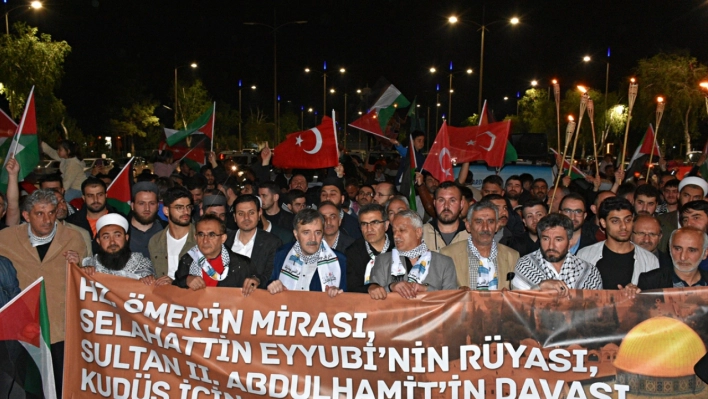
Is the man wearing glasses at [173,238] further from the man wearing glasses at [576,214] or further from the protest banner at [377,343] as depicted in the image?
the man wearing glasses at [576,214]

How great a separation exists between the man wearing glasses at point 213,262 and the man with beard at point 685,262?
272 centimetres

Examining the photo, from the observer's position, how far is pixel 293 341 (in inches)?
200

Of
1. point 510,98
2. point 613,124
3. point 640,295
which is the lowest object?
point 640,295

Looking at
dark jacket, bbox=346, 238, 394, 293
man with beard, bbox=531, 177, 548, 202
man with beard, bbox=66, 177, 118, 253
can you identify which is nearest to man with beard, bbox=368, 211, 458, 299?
dark jacket, bbox=346, 238, 394, 293

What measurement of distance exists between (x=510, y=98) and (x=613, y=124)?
51.9 m

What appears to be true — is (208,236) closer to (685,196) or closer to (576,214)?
(576,214)

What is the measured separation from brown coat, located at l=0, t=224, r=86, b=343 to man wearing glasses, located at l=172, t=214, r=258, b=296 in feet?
2.92

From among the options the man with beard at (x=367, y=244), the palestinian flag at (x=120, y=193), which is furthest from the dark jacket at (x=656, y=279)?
the palestinian flag at (x=120, y=193)

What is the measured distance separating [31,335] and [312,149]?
18.9 ft

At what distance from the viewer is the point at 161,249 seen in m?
6.45

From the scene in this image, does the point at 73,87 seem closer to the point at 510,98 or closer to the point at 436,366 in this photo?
the point at 436,366

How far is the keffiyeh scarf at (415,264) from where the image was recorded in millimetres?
5191

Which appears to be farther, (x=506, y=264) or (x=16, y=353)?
(x=506, y=264)

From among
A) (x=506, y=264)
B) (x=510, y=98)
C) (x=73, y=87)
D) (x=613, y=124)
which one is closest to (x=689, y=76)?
(x=613, y=124)
